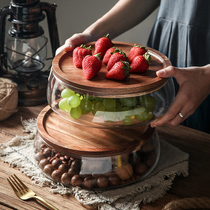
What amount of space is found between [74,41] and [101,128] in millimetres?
329

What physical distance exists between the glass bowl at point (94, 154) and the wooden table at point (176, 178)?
0.06m

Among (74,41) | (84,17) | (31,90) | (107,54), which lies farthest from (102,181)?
(84,17)

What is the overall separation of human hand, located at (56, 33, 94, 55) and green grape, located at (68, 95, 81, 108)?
22 centimetres

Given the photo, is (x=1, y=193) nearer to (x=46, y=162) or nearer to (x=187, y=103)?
(x=46, y=162)

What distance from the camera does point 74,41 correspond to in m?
1.07

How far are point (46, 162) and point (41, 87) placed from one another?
1.50 ft

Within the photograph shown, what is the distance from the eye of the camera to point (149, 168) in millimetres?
973

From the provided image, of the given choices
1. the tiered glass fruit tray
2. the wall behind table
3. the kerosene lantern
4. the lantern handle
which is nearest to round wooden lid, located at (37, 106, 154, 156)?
the tiered glass fruit tray

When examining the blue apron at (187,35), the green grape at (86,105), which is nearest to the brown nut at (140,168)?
the green grape at (86,105)

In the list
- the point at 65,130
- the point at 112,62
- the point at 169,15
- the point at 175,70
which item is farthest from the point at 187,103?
the point at 169,15

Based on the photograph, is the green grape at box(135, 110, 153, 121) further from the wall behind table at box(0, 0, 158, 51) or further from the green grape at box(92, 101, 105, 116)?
the wall behind table at box(0, 0, 158, 51)

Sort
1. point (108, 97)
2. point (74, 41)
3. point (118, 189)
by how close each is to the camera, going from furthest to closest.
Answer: point (74, 41) → point (118, 189) → point (108, 97)

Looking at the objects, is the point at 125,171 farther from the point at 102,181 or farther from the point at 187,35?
the point at 187,35

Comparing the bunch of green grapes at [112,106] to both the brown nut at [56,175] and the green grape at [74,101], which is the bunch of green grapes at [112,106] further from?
the brown nut at [56,175]
